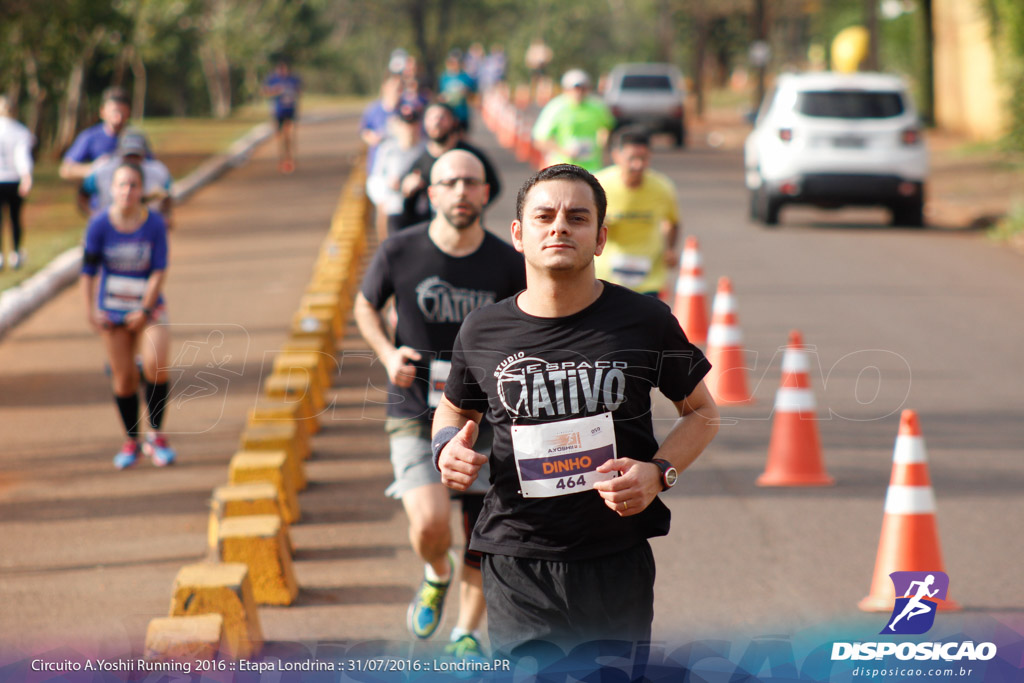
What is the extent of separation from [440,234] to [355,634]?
5.50 ft

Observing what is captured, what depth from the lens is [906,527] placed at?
629cm

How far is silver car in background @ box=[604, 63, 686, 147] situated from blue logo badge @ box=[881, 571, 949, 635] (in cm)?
3081

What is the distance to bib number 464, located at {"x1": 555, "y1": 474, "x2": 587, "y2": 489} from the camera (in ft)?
12.9

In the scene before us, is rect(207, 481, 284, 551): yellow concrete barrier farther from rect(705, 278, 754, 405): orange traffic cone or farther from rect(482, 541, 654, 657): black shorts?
rect(705, 278, 754, 405): orange traffic cone

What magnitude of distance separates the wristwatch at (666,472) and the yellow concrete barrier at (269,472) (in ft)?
11.8

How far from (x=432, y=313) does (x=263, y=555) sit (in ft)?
4.33

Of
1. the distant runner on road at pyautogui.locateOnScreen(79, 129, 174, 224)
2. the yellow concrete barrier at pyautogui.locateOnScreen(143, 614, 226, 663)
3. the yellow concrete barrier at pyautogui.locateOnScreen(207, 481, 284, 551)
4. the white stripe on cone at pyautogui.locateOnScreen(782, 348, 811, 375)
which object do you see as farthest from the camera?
the distant runner on road at pyautogui.locateOnScreen(79, 129, 174, 224)

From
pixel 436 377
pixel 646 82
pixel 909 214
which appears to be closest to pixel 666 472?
pixel 436 377

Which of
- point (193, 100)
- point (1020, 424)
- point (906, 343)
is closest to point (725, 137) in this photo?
point (193, 100)

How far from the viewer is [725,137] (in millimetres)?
41562

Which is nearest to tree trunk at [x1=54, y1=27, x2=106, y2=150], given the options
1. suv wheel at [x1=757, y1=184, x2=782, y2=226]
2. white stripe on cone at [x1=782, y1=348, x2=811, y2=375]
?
suv wheel at [x1=757, y1=184, x2=782, y2=226]

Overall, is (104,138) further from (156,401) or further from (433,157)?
(156,401)

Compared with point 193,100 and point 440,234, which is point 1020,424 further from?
point 193,100

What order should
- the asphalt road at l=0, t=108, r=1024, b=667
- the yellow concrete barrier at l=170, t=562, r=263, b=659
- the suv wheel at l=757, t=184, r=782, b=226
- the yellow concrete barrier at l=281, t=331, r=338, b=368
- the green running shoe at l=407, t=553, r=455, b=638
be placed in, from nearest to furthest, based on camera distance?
the yellow concrete barrier at l=170, t=562, r=263, b=659 → the green running shoe at l=407, t=553, r=455, b=638 → the asphalt road at l=0, t=108, r=1024, b=667 → the yellow concrete barrier at l=281, t=331, r=338, b=368 → the suv wheel at l=757, t=184, r=782, b=226
